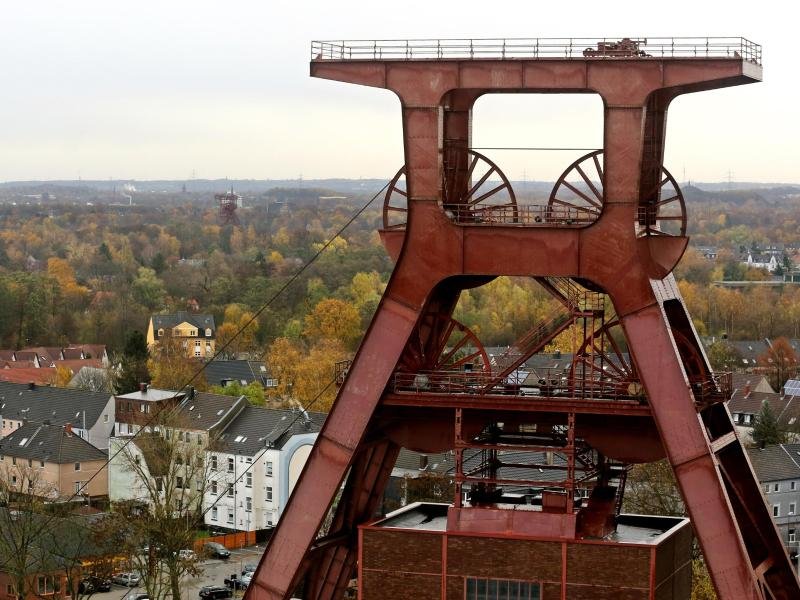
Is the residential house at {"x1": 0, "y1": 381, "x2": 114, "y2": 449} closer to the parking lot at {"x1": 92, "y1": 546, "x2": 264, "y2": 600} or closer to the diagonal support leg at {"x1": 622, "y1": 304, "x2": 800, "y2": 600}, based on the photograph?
the parking lot at {"x1": 92, "y1": 546, "x2": 264, "y2": 600}

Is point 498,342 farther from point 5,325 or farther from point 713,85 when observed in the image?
point 713,85

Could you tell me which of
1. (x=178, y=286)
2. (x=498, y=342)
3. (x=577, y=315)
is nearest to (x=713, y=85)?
(x=577, y=315)

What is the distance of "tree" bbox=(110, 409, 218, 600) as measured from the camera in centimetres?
5959

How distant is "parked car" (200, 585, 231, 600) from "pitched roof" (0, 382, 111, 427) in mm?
31732

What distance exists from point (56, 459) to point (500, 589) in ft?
183

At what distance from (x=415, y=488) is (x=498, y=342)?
225 ft

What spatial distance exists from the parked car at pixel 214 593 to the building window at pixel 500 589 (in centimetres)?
3265

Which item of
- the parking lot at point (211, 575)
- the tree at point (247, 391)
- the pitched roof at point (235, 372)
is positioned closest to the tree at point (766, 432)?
the tree at point (247, 391)

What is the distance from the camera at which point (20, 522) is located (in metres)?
59.4

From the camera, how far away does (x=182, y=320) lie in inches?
5960

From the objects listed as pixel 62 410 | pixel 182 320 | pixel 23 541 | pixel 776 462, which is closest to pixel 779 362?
pixel 776 462

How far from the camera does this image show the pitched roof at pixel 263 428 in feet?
265

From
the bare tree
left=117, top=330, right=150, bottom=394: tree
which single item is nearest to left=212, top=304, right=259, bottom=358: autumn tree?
left=117, top=330, right=150, bottom=394: tree

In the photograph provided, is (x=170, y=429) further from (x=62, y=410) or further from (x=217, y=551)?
(x=62, y=410)
